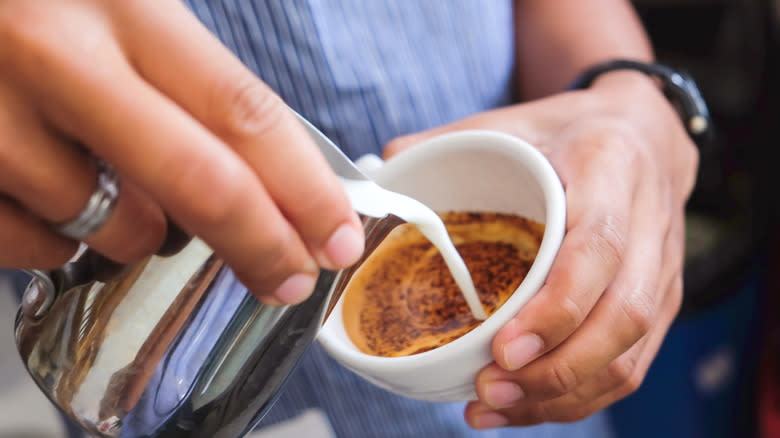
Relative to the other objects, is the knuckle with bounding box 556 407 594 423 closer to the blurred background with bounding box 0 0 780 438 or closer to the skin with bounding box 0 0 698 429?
the skin with bounding box 0 0 698 429

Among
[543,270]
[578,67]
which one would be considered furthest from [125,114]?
[578,67]

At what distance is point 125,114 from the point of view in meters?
0.25

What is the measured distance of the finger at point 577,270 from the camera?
0.43 meters

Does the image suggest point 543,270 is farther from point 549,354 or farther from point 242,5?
point 242,5

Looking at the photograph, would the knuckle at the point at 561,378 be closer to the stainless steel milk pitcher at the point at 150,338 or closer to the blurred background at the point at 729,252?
the stainless steel milk pitcher at the point at 150,338

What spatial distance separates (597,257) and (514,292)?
63 millimetres

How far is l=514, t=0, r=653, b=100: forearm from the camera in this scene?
2.49 feet

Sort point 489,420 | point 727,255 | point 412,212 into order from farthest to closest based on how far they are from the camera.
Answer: point 727,255, point 489,420, point 412,212

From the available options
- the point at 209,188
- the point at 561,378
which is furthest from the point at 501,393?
the point at 209,188

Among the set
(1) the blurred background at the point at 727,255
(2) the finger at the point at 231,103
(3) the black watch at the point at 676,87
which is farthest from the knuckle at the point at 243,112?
(1) the blurred background at the point at 727,255

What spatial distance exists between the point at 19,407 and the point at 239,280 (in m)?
1.51

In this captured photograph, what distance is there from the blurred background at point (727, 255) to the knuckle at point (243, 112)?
3.83 feet

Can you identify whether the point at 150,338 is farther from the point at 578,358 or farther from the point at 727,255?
the point at 727,255

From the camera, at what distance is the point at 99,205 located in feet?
0.91
